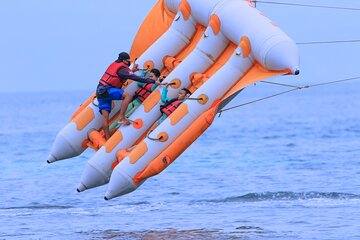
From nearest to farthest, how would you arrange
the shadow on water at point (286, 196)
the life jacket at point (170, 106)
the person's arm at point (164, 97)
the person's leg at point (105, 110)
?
1. the life jacket at point (170, 106)
2. the person's arm at point (164, 97)
3. the person's leg at point (105, 110)
4. the shadow on water at point (286, 196)

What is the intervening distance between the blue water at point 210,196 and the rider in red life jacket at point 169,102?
350 cm

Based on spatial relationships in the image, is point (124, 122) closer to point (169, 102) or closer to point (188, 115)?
point (169, 102)

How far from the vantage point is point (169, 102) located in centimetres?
2017

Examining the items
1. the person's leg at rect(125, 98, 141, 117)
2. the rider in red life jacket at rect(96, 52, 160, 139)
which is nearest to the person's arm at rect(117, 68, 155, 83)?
the rider in red life jacket at rect(96, 52, 160, 139)

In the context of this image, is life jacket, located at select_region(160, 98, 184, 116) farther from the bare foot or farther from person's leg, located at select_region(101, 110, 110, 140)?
person's leg, located at select_region(101, 110, 110, 140)

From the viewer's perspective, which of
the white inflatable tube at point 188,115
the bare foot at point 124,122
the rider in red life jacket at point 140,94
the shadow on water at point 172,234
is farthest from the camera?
the shadow on water at point 172,234

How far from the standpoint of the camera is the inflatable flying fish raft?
19453 millimetres

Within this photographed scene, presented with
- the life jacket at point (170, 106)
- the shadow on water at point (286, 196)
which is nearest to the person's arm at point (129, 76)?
the life jacket at point (170, 106)

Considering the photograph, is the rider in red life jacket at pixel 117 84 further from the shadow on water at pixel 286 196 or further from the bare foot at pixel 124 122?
the shadow on water at pixel 286 196

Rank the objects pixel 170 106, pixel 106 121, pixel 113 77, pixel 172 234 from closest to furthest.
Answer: pixel 170 106
pixel 113 77
pixel 106 121
pixel 172 234

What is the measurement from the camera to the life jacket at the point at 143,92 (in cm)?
2078

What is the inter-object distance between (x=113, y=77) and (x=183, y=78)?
1186mm

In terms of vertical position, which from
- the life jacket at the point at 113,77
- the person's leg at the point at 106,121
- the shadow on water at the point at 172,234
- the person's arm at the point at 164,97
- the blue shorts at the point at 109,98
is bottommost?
the shadow on water at the point at 172,234

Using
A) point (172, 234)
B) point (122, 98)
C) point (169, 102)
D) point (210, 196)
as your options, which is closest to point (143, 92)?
point (122, 98)
